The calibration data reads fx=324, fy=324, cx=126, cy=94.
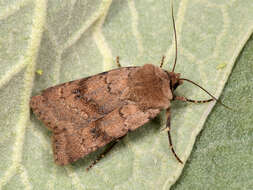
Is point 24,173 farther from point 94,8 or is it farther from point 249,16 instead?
point 249,16

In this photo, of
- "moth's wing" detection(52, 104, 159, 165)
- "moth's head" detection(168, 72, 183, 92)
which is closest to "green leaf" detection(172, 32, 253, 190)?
"moth's head" detection(168, 72, 183, 92)

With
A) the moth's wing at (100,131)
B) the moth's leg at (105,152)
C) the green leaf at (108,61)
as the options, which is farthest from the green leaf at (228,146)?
the moth's leg at (105,152)

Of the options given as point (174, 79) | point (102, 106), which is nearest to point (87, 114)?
point (102, 106)

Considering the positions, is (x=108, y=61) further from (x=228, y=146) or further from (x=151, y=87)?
(x=228, y=146)

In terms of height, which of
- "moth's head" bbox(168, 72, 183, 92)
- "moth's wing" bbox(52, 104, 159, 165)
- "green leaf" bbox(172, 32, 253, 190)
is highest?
"moth's head" bbox(168, 72, 183, 92)

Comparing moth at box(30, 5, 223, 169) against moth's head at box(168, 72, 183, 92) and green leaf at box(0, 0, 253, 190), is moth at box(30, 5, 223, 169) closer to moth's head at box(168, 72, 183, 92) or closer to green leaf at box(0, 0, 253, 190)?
moth's head at box(168, 72, 183, 92)

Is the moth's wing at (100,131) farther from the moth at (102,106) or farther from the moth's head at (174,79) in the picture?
the moth's head at (174,79)
